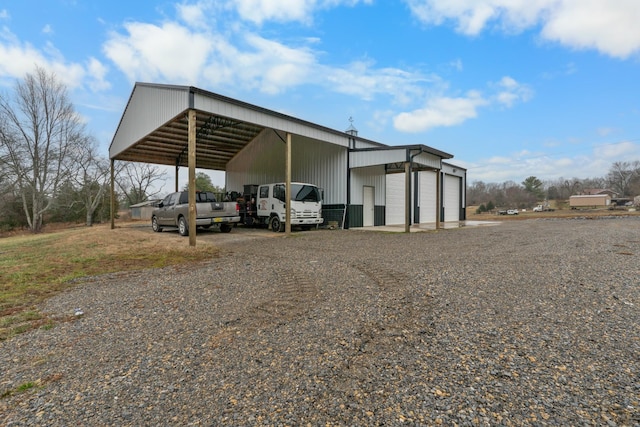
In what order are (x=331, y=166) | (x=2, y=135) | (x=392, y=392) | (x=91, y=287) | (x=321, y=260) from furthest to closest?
(x=2, y=135), (x=331, y=166), (x=321, y=260), (x=91, y=287), (x=392, y=392)

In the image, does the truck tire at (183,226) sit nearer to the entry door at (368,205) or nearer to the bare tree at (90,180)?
the entry door at (368,205)

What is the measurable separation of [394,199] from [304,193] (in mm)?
7143

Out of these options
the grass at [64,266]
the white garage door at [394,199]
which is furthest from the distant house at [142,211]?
the white garage door at [394,199]

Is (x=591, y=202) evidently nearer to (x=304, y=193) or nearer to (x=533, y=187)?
(x=533, y=187)

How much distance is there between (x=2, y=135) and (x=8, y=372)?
2999 centimetres

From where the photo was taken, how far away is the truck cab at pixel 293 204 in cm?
1333

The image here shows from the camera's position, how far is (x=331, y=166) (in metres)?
15.9

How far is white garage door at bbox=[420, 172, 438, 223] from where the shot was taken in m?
20.6

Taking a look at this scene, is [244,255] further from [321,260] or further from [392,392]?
[392,392]

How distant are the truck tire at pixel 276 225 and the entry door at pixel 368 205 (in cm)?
476

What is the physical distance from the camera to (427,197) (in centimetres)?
2131

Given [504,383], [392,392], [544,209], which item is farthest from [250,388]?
[544,209]

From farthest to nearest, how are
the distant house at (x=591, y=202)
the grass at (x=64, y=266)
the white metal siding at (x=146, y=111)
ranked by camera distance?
the distant house at (x=591, y=202), the white metal siding at (x=146, y=111), the grass at (x=64, y=266)

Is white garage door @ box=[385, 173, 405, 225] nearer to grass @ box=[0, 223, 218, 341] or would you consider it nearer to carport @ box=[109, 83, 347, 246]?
carport @ box=[109, 83, 347, 246]
